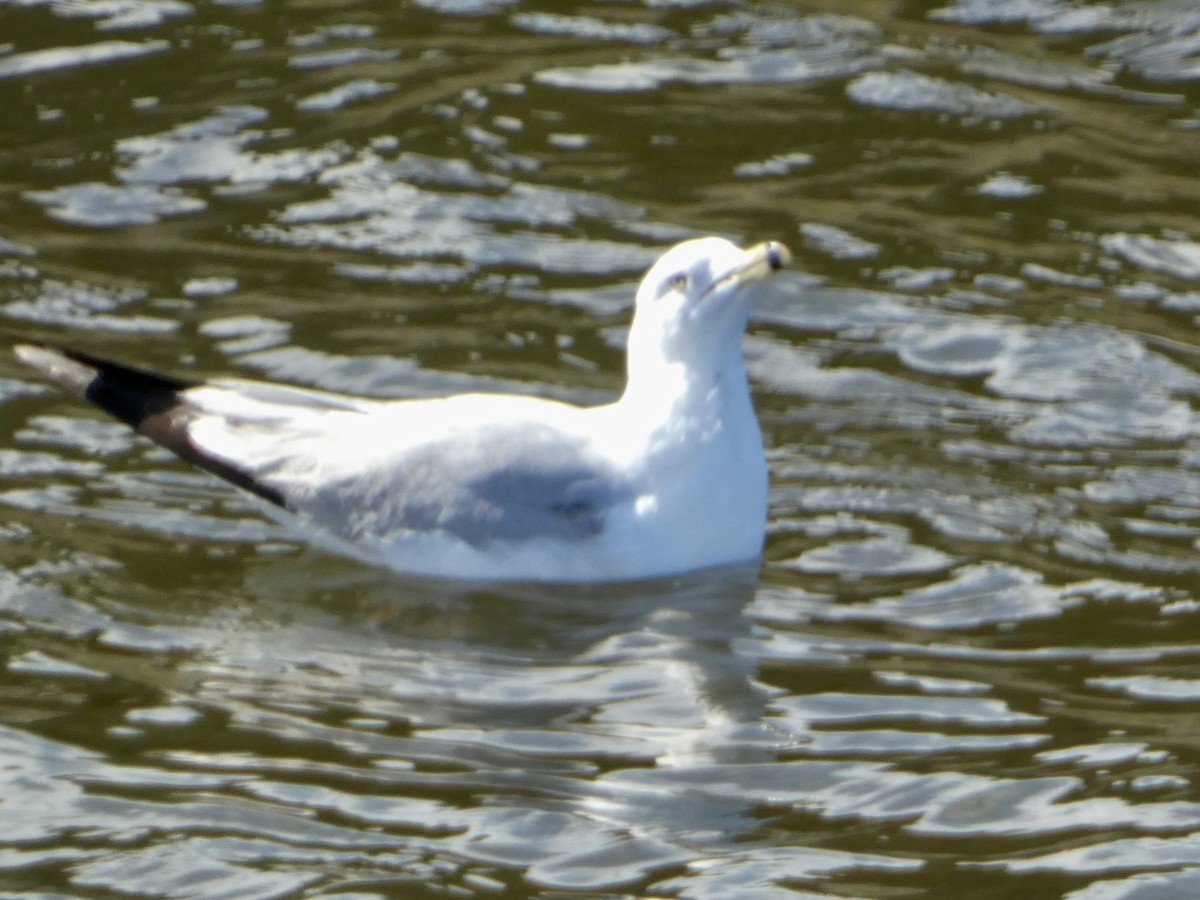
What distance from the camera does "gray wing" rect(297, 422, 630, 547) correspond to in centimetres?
683

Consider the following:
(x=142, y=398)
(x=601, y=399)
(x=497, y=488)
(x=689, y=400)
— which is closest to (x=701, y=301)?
(x=689, y=400)

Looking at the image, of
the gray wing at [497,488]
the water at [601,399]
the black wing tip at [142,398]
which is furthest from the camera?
the black wing tip at [142,398]

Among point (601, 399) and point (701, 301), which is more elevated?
point (701, 301)

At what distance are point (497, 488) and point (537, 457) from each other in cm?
15

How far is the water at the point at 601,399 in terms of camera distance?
534 cm

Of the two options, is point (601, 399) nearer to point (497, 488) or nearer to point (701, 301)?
point (701, 301)

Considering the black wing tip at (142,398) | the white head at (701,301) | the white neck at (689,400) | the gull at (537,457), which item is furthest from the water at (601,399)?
the white head at (701,301)

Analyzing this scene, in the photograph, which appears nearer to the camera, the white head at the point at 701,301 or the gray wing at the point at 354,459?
the gray wing at the point at 354,459

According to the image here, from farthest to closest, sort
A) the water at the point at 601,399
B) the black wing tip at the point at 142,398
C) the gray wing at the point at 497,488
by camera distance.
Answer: the black wing tip at the point at 142,398 < the gray wing at the point at 497,488 < the water at the point at 601,399

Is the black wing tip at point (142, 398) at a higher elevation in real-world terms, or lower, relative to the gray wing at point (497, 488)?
higher

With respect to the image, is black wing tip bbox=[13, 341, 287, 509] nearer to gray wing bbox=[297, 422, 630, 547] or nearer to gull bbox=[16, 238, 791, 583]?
gull bbox=[16, 238, 791, 583]

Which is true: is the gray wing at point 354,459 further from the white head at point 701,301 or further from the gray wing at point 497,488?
the white head at point 701,301

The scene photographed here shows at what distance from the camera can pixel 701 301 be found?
698 centimetres

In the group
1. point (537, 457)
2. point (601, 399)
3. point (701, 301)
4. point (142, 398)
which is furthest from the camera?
point (601, 399)
